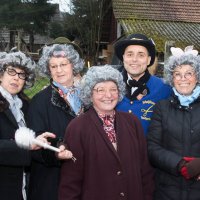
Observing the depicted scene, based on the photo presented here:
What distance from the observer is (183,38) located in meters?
14.0

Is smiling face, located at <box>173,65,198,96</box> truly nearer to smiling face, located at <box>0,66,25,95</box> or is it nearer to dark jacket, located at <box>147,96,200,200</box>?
dark jacket, located at <box>147,96,200,200</box>

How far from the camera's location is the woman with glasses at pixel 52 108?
317 cm

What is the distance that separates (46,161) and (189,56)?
150 cm

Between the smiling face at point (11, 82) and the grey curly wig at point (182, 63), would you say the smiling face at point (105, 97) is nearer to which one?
the grey curly wig at point (182, 63)

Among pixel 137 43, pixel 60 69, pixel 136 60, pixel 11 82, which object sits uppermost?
pixel 137 43

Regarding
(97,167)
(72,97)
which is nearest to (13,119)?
(72,97)

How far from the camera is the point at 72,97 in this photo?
3379mm

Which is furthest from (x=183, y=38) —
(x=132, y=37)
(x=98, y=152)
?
(x=98, y=152)

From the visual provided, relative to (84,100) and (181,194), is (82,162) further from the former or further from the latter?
(181,194)

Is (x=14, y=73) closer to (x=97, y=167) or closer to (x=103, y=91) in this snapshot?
(x=103, y=91)

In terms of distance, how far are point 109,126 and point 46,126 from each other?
561 millimetres

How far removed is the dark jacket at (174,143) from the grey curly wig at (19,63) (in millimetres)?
1257

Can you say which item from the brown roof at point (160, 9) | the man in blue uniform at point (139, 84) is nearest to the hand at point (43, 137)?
the man in blue uniform at point (139, 84)

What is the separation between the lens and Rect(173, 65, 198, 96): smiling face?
313 centimetres
